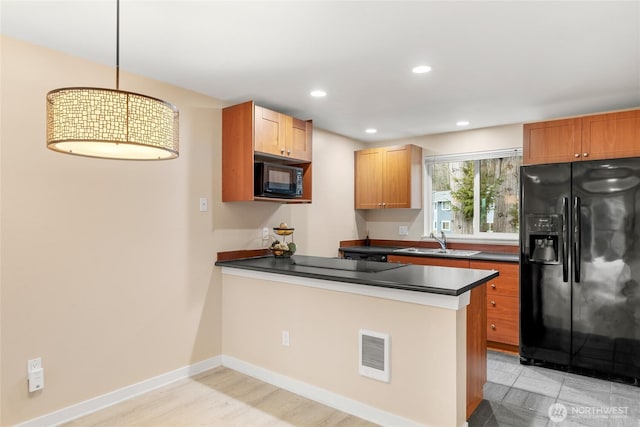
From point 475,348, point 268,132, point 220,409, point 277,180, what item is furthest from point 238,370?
point 268,132

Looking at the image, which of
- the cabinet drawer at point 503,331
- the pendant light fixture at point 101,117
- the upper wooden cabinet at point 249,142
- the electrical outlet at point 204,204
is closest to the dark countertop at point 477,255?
the cabinet drawer at point 503,331

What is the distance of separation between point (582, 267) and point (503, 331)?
98 cm

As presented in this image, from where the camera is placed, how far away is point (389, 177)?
4.79 m

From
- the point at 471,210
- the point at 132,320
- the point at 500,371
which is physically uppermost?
the point at 471,210

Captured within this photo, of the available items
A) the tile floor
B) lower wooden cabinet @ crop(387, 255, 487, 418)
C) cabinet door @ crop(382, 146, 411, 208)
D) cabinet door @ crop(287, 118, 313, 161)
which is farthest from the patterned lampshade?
cabinet door @ crop(382, 146, 411, 208)

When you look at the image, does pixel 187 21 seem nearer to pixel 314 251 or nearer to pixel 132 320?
pixel 132 320

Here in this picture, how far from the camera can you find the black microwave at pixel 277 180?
3281 mm

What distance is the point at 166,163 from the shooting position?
10.0ft

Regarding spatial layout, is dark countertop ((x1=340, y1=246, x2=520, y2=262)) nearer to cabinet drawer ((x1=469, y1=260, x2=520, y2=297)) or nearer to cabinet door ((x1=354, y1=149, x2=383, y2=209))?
cabinet drawer ((x1=469, y1=260, x2=520, y2=297))

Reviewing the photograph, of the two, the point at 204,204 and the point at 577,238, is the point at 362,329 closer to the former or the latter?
the point at 204,204

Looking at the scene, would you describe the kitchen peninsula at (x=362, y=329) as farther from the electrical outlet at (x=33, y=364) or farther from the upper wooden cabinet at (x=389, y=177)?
the upper wooden cabinet at (x=389, y=177)

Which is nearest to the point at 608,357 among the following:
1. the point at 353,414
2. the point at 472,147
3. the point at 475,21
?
the point at 353,414

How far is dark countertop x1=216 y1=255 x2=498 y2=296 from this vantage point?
222 centimetres

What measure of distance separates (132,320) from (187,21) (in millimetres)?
2092
